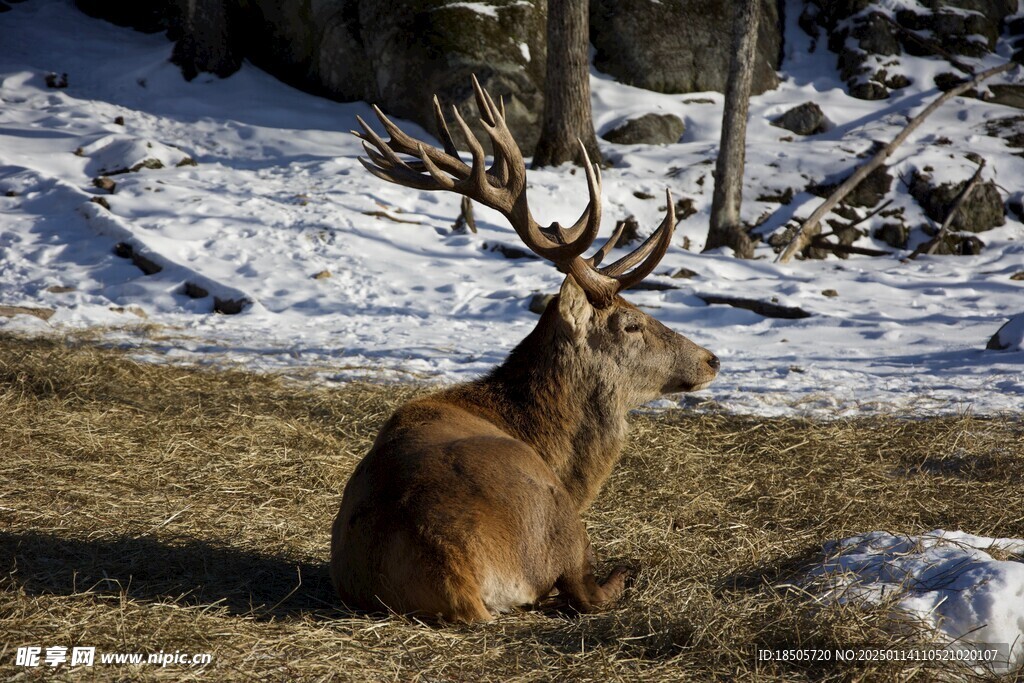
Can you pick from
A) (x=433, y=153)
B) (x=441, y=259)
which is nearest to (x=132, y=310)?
(x=441, y=259)

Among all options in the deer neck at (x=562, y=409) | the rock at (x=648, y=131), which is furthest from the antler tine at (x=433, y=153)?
the rock at (x=648, y=131)

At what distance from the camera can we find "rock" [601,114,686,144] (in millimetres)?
15891

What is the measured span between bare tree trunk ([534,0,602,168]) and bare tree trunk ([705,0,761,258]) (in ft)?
6.53

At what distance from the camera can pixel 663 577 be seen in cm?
421

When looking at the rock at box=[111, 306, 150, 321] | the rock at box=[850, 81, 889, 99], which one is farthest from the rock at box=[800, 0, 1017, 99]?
the rock at box=[111, 306, 150, 321]

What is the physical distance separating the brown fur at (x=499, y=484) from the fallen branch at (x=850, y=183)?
862cm

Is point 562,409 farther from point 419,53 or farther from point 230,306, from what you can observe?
point 419,53

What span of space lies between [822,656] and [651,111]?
14.1 m

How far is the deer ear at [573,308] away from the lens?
4762 mm

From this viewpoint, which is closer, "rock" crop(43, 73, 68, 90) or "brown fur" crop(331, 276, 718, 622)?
"brown fur" crop(331, 276, 718, 622)

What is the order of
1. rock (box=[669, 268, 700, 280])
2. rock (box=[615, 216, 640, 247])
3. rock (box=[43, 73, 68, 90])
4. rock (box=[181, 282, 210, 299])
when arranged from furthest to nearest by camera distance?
rock (box=[43, 73, 68, 90]) → rock (box=[615, 216, 640, 247]) → rock (box=[669, 268, 700, 280]) → rock (box=[181, 282, 210, 299])

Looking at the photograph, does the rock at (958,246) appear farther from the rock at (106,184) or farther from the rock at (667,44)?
the rock at (106,184)

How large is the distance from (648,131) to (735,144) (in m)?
3.10

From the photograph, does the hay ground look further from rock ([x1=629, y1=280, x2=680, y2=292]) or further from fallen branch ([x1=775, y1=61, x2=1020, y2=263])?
fallen branch ([x1=775, y1=61, x2=1020, y2=263])
